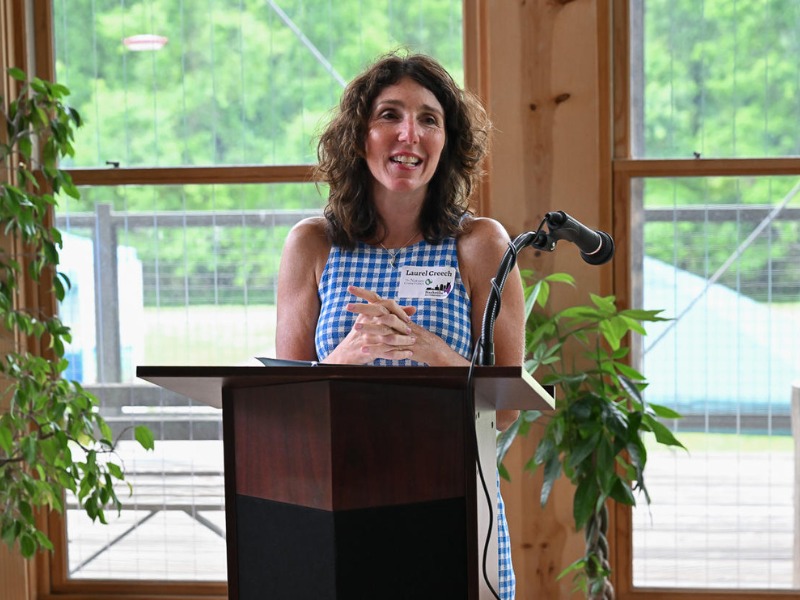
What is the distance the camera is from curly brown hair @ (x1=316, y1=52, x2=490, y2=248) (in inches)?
76.8

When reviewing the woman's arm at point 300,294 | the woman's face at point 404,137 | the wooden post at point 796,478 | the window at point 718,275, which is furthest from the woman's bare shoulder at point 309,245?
the wooden post at point 796,478

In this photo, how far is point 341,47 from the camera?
10.5 ft

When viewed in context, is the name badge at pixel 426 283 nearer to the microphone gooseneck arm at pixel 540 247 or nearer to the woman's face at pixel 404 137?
the woman's face at pixel 404 137

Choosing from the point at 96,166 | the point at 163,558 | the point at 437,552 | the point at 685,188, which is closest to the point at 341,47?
the point at 96,166

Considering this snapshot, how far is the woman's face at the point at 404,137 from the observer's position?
188 cm

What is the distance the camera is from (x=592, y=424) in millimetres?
2684

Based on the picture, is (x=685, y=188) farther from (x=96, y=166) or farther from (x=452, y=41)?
(x=96, y=166)

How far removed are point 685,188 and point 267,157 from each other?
1310 mm

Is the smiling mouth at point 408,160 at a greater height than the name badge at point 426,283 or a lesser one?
greater

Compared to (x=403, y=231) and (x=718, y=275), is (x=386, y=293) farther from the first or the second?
(x=718, y=275)

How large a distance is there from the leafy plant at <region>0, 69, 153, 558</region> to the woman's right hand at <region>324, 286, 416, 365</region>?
4.63 feet

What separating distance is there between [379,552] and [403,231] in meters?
0.78

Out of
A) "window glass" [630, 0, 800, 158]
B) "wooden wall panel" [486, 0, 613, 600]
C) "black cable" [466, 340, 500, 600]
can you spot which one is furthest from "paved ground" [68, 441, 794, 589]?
"black cable" [466, 340, 500, 600]

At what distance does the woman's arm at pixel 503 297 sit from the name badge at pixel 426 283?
0.21ft
